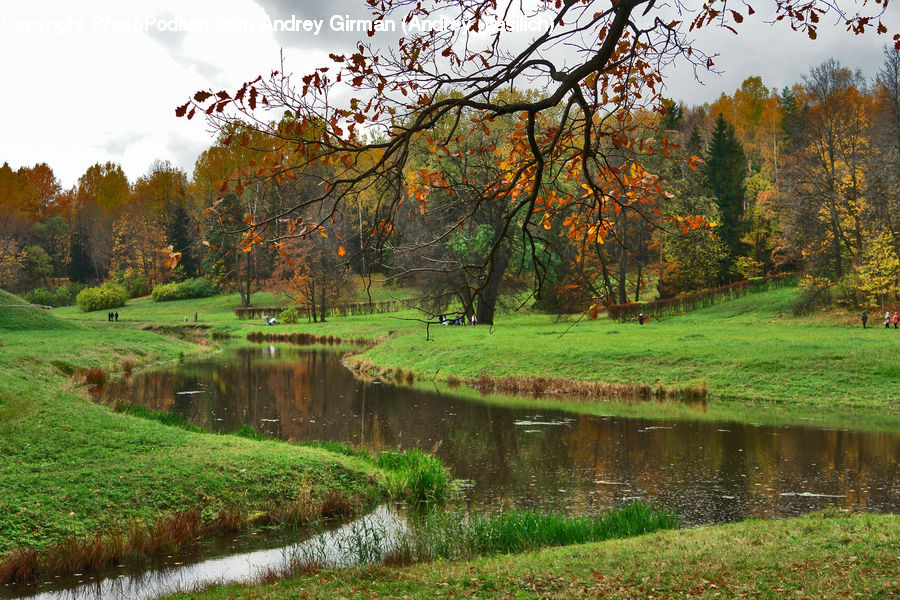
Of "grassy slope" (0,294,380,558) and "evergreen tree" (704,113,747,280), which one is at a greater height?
"evergreen tree" (704,113,747,280)

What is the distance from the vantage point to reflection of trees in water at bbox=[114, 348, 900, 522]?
13.0 meters

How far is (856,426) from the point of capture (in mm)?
19031

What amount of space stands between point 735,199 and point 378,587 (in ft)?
184

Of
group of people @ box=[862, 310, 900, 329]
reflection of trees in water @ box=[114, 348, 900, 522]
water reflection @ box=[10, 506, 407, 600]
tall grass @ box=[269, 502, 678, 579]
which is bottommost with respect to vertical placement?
reflection of trees in water @ box=[114, 348, 900, 522]

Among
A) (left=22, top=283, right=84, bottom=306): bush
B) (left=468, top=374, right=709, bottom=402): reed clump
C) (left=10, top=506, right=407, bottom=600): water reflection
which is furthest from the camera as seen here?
(left=22, top=283, right=84, bottom=306): bush

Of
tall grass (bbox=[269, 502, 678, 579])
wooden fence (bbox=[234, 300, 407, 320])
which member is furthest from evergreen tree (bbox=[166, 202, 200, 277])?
tall grass (bbox=[269, 502, 678, 579])

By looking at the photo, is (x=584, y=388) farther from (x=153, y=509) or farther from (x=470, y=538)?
(x=153, y=509)

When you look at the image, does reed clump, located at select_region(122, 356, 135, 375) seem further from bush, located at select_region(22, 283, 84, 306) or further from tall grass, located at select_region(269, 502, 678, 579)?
bush, located at select_region(22, 283, 84, 306)

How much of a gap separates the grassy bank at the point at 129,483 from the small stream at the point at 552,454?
68cm

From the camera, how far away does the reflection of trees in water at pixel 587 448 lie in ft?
42.6

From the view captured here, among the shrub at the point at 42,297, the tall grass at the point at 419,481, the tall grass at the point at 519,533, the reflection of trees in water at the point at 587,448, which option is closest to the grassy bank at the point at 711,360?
the reflection of trees in water at the point at 587,448

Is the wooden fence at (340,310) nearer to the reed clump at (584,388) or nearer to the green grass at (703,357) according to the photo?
the green grass at (703,357)

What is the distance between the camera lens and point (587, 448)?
16984 millimetres

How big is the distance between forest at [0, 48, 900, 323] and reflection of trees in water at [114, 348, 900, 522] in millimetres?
3946
